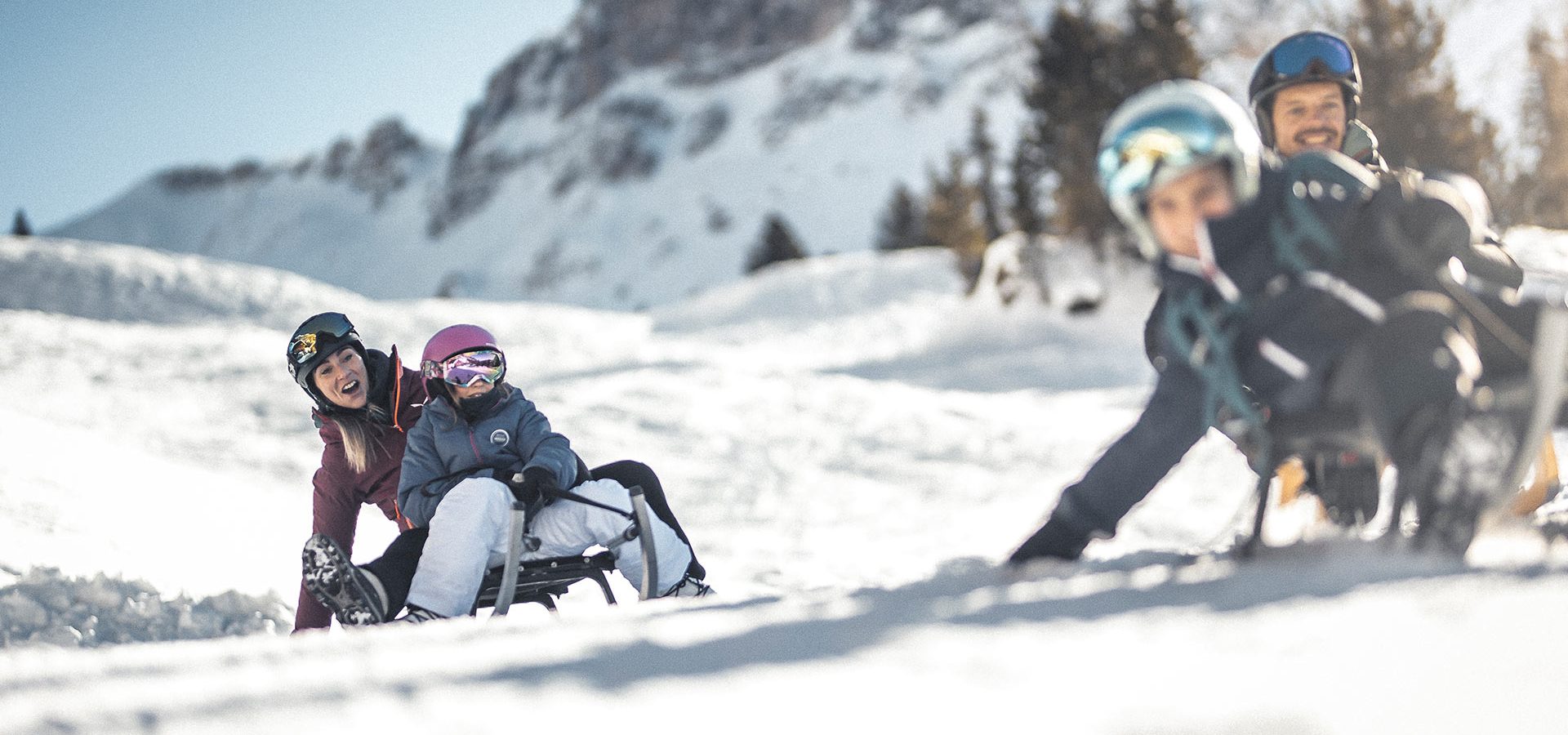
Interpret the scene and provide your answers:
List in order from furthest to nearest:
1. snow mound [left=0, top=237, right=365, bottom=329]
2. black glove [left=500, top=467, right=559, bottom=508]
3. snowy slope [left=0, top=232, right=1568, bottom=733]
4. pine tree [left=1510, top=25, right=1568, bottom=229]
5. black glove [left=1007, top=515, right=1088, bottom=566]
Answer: pine tree [left=1510, top=25, right=1568, bottom=229]
snow mound [left=0, top=237, right=365, bottom=329]
black glove [left=500, top=467, right=559, bottom=508]
black glove [left=1007, top=515, right=1088, bottom=566]
snowy slope [left=0, top=232, right=1568, bottom=733]

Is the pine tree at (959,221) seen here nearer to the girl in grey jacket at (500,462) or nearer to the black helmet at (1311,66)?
the black helmet at (1311,66)

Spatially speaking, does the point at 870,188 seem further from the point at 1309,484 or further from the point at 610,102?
the point at 1309,484

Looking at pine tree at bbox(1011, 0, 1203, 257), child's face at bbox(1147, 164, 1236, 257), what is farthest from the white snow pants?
pine tree at bbox(1011, 0, 1203, 257)

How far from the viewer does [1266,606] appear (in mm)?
1559

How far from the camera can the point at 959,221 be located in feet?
91.5

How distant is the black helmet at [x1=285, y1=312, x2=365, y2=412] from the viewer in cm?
369

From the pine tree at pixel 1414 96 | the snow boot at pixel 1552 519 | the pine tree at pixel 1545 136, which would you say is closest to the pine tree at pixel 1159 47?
the pine tree at pixel 1414 96

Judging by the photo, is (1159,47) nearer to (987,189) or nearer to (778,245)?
(987,189)

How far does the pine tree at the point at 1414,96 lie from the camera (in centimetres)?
1808

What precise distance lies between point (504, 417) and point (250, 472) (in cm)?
497

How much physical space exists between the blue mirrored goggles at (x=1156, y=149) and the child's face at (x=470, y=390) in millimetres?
2153

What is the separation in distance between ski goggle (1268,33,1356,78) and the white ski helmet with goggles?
145cm

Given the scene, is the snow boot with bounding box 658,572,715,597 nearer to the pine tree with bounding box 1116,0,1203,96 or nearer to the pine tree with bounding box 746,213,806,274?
the pine tree with bounding box 1116,0,1203,96

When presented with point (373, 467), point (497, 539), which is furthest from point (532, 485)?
point (373, 467)
